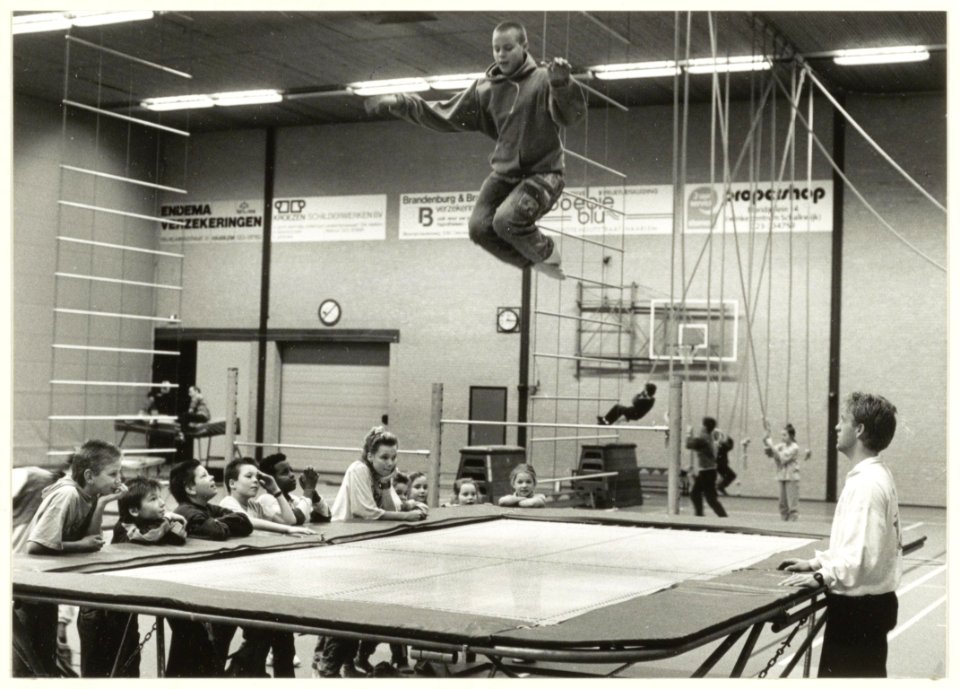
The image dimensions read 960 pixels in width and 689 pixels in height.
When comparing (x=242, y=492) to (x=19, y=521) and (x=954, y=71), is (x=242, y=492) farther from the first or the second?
(x=954, y=71)

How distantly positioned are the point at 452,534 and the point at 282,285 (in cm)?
1177

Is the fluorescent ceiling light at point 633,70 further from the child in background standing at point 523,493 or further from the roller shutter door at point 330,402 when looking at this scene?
the child in background standing at point 523,493

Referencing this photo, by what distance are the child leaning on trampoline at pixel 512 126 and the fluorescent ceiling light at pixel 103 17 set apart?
21.9 ft

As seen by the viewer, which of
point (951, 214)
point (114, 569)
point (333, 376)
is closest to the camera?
point (951, 214)

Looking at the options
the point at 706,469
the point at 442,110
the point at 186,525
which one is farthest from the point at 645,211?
the point at 186,525

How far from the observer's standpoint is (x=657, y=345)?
14852 millimetres

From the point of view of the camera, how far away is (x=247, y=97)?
50.7 feet

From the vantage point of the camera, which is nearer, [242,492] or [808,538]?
[242,492]

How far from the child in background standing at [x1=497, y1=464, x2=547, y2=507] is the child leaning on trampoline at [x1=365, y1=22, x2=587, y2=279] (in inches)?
104

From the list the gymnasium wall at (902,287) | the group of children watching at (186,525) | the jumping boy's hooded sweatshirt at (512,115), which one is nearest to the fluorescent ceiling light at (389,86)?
the gymnasium wall at (902,287)

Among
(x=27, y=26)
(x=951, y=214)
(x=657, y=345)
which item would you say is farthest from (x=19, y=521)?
(x=657, y=345)

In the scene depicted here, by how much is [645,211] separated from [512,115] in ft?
33.9

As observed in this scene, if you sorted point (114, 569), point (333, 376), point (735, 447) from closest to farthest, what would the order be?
point (114, 569)
point (735, 447)
point (333, 376)

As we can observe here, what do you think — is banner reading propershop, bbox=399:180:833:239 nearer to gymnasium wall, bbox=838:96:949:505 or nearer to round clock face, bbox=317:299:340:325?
gymnasium wall, bbox=838:96:949:505
